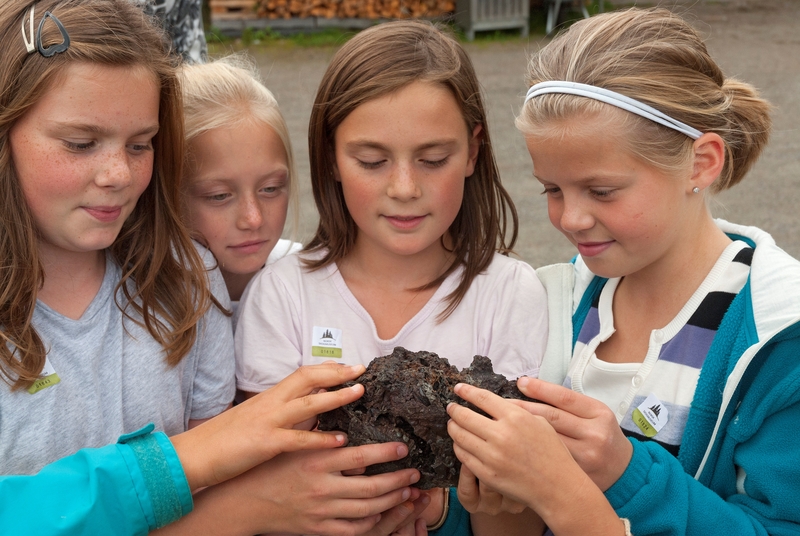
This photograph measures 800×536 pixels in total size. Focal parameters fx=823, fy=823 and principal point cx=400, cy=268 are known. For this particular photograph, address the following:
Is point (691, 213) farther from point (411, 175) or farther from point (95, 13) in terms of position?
point (95, 13)

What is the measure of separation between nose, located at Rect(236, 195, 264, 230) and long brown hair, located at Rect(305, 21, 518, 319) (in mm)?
206

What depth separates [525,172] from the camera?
733 cm

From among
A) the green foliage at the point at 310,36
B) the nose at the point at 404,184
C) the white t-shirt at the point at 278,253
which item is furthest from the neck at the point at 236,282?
the green foliage at the point at 310,36

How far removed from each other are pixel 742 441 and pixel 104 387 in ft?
5.62

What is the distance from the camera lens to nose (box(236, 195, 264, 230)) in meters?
2.62

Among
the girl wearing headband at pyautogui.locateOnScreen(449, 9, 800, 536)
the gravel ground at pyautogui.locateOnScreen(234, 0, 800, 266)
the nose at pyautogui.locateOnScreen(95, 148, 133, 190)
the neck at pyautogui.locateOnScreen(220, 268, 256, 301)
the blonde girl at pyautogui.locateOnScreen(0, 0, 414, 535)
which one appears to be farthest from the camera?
the gravel ground at pyautogui.locateOnScreen(234, 0, 800, 266)

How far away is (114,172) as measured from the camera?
2.16 meters

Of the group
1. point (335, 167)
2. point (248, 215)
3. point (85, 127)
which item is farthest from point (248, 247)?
point (85, 127)

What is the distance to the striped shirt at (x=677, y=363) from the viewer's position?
87.2 inches

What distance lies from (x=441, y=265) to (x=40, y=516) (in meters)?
1.37

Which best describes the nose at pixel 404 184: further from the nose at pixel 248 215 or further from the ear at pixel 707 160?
the ear at pixel 707 160

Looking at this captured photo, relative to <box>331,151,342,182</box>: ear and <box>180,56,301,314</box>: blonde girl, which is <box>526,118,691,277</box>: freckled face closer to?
<box>331,151,342,182</box>: ear

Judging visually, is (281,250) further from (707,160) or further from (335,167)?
(707,160)

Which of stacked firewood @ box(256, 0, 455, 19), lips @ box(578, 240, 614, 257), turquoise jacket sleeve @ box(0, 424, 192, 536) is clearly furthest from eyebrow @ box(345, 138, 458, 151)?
stacked firewood @ box(256, 0, 455, 19)
